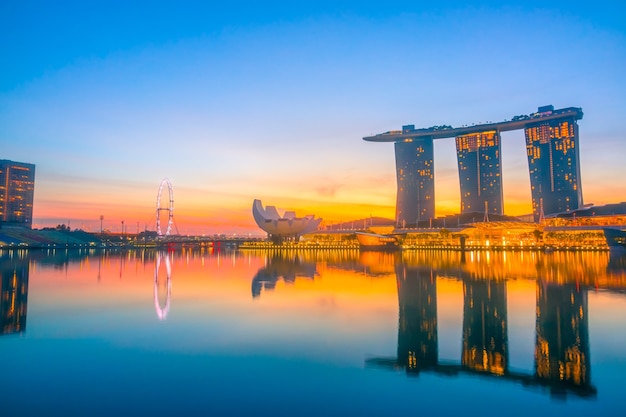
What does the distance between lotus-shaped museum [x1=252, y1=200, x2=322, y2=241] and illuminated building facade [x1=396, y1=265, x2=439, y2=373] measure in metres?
79.0

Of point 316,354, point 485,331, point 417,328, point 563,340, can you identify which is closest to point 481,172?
point 485,331

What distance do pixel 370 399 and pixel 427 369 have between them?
74.2 inches

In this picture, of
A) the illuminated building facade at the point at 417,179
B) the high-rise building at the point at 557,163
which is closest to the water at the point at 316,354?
the high-rise building at the point at 557,163

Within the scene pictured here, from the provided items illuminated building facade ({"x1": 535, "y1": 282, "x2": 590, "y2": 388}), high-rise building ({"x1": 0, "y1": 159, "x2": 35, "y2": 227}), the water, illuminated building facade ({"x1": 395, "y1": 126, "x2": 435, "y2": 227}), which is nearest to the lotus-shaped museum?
illuminated building facade ({"x1": 395, "y1": 126, "x2": 435, "y2": 227})

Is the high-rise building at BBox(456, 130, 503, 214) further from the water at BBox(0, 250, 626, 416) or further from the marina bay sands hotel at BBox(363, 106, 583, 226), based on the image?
the water at BBox(0, 250, 626, 416)

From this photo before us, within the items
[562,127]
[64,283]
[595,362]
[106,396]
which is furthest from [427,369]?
[562,127]

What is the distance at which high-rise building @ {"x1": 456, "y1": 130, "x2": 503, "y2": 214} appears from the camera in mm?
139250

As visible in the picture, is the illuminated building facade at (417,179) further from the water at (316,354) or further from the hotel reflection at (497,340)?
the water at (316,354)

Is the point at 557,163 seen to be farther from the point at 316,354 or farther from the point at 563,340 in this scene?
the point at 316,354

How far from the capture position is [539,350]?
8.98 metres

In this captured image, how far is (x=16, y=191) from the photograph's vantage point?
12975 cm

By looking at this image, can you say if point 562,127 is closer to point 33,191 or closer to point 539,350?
point 539,350

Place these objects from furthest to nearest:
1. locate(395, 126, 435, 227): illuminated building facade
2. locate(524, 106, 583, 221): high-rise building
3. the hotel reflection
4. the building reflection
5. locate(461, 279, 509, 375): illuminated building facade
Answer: locate(395, 126, 435, 227): illuminated building facade < locate(524, 106, 583, 221): high-rise building < the building reflection < locate(461, 279, 509, 375): illuminated building facade < the hotel reflection

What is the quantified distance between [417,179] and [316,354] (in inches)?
5674
